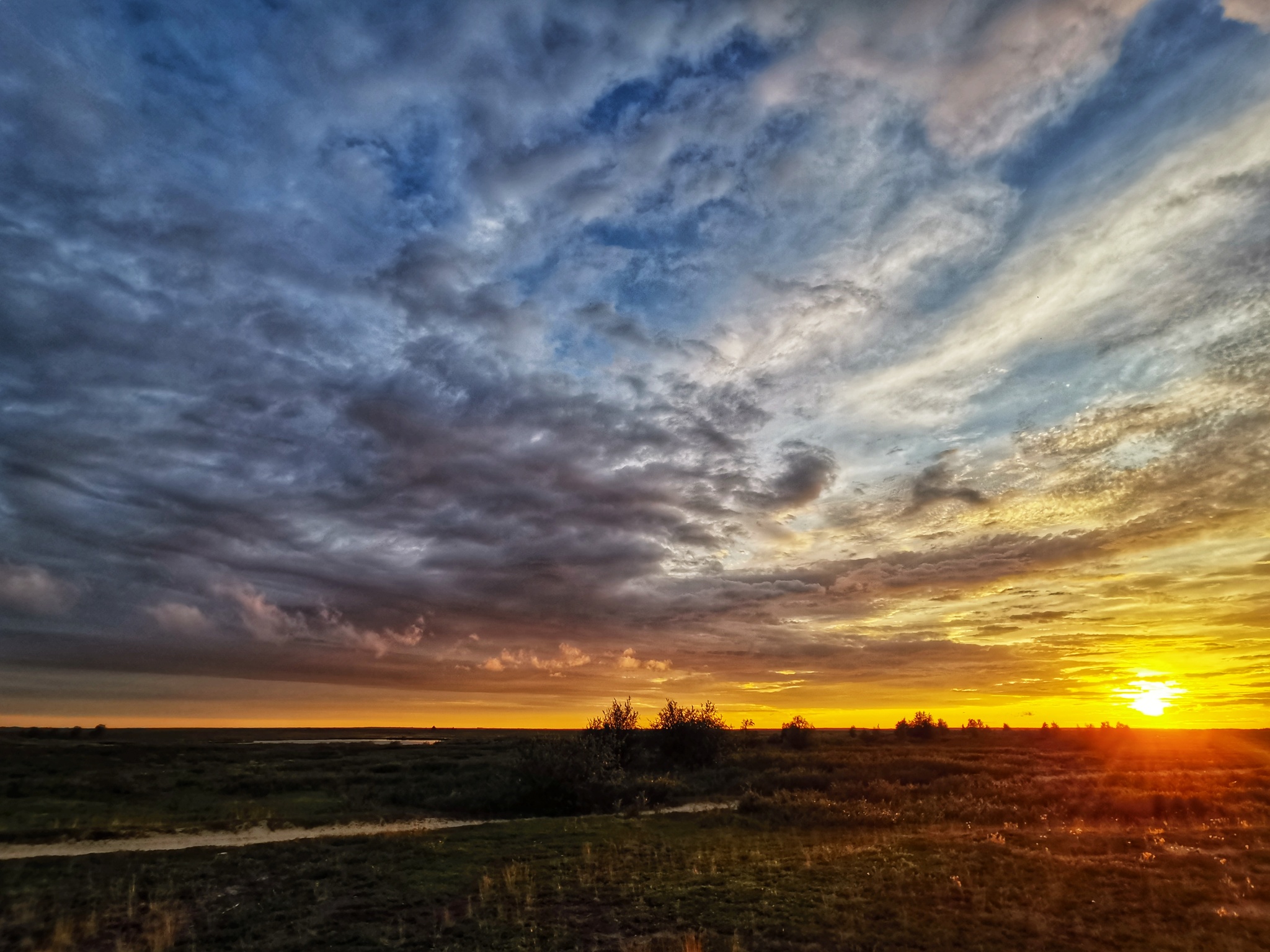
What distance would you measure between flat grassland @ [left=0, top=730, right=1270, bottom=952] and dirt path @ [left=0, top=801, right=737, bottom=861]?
51.2 inches

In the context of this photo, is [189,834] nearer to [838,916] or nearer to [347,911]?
[347,911]

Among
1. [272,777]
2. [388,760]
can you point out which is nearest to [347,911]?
[272,777]

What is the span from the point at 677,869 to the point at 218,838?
2586 centimetres

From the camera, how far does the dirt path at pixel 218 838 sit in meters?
31.6

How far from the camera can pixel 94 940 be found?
61.4ft

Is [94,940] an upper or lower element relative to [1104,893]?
lower

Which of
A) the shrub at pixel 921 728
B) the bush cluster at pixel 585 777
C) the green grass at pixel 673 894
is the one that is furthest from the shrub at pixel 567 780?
the shrub at pixel 921 728

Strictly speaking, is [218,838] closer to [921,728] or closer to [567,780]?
[567,780]

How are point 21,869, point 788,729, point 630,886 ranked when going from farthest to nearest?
point 788,729 < point 21,869 < point 630,886

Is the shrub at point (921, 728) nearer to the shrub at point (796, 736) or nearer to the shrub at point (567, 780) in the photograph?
the shrub at point (796, 736)

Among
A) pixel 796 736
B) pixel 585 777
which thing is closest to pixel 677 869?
pixel 585 777

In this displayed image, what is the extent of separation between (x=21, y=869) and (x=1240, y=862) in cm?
4334

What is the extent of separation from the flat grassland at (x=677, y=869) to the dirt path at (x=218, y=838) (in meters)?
1.30

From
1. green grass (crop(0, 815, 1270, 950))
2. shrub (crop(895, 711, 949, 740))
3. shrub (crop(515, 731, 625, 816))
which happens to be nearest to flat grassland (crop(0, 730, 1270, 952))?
green grass (crop(0, 815, 1270, 950))
